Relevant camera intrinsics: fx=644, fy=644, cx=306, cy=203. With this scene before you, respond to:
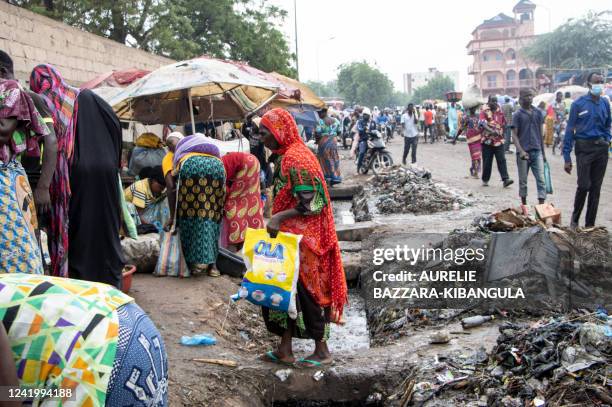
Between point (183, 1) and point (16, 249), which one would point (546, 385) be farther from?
point (183, 1)

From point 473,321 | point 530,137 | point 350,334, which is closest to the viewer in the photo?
point 473,321

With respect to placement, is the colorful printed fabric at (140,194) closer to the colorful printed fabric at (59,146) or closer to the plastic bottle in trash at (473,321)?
the colorful printed fabric at (59,146)

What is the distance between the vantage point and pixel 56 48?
436 inches

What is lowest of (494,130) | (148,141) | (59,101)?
(494,130)

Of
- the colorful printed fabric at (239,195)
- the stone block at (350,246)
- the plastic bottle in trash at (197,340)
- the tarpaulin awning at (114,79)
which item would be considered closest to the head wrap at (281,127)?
the plastic bottle in trash at (197,340)

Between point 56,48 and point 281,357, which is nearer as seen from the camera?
point 281,357

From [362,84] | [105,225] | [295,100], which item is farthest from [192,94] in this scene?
[362,84]

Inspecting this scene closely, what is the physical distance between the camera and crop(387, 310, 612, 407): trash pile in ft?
11.0

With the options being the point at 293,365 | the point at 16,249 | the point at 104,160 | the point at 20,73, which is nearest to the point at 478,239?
the point at 293,365

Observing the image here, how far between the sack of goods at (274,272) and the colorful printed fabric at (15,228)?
1.35 meters

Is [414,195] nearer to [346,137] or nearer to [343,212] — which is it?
[343,212]

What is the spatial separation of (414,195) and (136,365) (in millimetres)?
9686

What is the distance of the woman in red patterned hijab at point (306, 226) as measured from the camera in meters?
4.25

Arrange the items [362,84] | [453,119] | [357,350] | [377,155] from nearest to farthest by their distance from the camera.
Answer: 1. [357,350]
2. [377,155]
3. [453,119]
4. [362,84]
